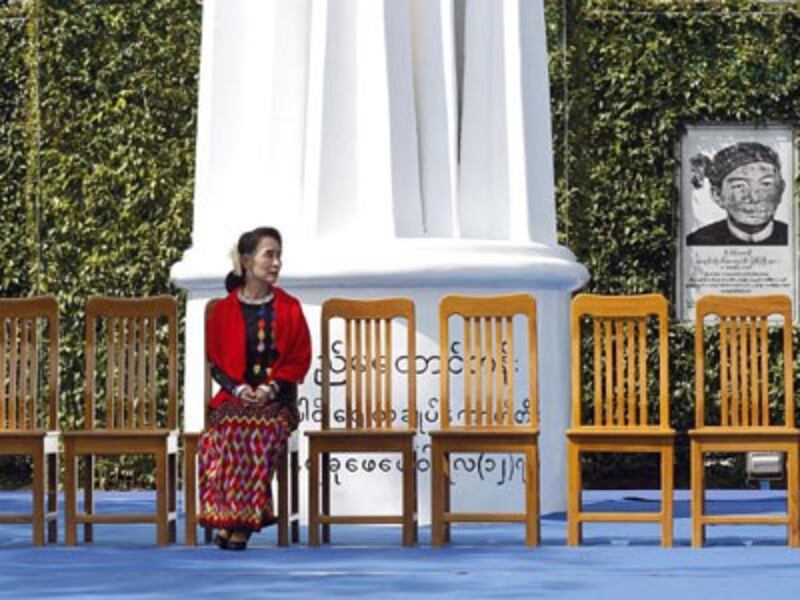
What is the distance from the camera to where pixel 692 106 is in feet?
52.5

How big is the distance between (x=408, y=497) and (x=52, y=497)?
5.63 feet

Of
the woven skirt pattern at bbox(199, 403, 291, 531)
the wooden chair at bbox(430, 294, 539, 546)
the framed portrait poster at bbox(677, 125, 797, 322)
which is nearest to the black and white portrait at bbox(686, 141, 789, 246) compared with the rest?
the framed portrait poster at bbox(677, 125, 797, 322)

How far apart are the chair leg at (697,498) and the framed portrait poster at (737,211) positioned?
17.7ft

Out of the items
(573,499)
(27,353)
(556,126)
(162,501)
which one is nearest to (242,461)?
(162,501)

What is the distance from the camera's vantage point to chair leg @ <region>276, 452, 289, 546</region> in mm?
10938

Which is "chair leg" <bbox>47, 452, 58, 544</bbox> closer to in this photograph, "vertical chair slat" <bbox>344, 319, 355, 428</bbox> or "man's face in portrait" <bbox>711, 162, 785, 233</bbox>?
"vertical chair slat" <bbox>344, 319, 355, 428</bbox>

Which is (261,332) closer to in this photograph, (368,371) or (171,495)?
(368,371)

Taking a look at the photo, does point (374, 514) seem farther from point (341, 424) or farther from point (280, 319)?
point (280, 319)

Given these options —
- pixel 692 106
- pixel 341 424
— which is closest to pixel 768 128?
pixel 692 106

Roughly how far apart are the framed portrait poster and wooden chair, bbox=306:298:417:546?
16.9ft

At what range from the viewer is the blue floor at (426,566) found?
885 centimetres

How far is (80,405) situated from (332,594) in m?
7.47

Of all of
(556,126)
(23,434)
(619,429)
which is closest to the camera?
(619,429)

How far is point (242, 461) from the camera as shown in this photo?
1084 cm
